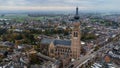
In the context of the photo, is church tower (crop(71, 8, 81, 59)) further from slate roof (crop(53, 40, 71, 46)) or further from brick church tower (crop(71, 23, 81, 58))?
slate roof (crop(53, 40, 71, 46))

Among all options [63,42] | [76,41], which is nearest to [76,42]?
[76,41]

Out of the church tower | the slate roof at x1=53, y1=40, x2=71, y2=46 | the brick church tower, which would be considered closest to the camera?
the church tower

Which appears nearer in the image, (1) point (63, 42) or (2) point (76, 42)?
(2) point (76, 42)

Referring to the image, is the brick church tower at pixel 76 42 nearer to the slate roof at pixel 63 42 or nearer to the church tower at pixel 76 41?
the church tower at pixel 76 41

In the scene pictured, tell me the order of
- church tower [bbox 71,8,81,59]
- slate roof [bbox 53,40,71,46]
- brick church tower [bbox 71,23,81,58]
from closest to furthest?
church tower [bbox 71,8,81,59] → brick church tower [bbox 71,23,81,58] → slate roof [bbox 53,40,71,46]

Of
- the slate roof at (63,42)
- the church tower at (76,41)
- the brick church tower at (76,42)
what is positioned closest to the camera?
the church tower at (76,41)

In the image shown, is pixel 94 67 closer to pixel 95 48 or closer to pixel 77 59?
pixel 77 59

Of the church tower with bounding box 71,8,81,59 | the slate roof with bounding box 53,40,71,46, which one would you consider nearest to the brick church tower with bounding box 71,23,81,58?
the church tower with bounding box 71,8,81,59

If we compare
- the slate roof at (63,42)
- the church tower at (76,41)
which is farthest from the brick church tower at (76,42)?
the slate roof at (63,42)

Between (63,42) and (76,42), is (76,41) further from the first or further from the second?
(63,42)

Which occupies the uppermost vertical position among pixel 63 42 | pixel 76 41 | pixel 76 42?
pixel 76 41

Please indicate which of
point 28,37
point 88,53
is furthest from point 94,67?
point 28,37
